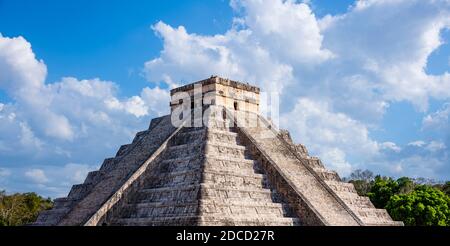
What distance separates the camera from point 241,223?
614 inches

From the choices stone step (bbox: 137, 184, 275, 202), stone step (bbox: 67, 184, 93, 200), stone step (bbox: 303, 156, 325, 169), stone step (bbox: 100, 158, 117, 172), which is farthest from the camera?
stone step (bbox: 100, 158, 117, 172)

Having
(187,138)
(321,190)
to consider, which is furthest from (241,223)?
(187,138)

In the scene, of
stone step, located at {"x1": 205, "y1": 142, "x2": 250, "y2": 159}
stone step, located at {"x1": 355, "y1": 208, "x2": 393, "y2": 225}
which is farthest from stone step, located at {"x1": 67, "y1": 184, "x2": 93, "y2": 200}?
stone step, located at {"x1": 355, "y1": 208, "x2": 393, "y2": 225}

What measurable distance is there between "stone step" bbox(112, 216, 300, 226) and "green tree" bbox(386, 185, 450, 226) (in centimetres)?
1084

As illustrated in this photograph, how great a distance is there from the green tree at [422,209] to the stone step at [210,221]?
1084cm

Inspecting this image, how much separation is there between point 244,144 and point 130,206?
14.8ft

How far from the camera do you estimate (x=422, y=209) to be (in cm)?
2556

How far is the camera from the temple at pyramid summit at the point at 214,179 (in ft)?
53.5

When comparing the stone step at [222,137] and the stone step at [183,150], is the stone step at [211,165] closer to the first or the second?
the stone step at [183,150]

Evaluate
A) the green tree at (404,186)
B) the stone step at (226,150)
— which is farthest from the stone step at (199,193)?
the green tree at (404,186)

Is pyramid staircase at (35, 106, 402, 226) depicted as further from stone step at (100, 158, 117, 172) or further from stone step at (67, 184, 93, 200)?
stone step at (100, 158, 117, 172)

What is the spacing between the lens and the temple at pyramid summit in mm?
16297

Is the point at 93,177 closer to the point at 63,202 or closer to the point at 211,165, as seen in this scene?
the point at 63,202
